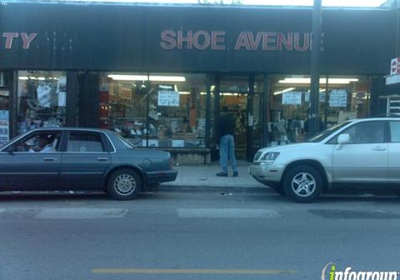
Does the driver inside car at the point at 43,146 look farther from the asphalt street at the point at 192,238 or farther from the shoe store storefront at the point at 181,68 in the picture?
the shoe store storefront at the point at 181,68

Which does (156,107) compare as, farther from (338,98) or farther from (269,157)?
(269,157)

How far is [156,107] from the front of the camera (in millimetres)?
15742

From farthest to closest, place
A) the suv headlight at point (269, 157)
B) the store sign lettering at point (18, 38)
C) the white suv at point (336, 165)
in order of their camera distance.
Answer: the store sign lettering at point (18, 38), the suv headlight at point (269, 157), the white suv at point (336, 165)

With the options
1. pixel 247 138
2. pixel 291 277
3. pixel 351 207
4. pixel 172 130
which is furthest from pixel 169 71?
pixel 291 277

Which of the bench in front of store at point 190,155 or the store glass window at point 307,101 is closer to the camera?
the bench in front of store at point 190,155

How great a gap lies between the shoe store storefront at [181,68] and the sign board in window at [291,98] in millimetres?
30

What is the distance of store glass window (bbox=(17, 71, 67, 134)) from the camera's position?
15.5 m

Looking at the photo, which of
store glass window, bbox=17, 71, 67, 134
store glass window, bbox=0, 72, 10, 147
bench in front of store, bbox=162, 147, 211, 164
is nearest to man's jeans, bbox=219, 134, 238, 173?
bench in front of store, bbox=162, 147, 211, 164

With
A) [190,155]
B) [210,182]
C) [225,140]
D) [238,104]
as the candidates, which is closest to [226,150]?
[225,140]

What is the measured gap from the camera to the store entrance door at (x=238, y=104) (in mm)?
16156

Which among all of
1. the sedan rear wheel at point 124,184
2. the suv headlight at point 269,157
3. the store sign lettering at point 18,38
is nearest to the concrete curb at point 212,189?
the suv headlight at point 269,157

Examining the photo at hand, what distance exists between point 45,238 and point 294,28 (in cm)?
1053

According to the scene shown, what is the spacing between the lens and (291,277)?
5367 mm

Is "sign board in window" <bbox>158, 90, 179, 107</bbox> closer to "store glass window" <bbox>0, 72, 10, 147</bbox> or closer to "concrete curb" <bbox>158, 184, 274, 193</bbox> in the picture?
"concrete curb" <bbox>158, 184, 274, 193</bbox>
